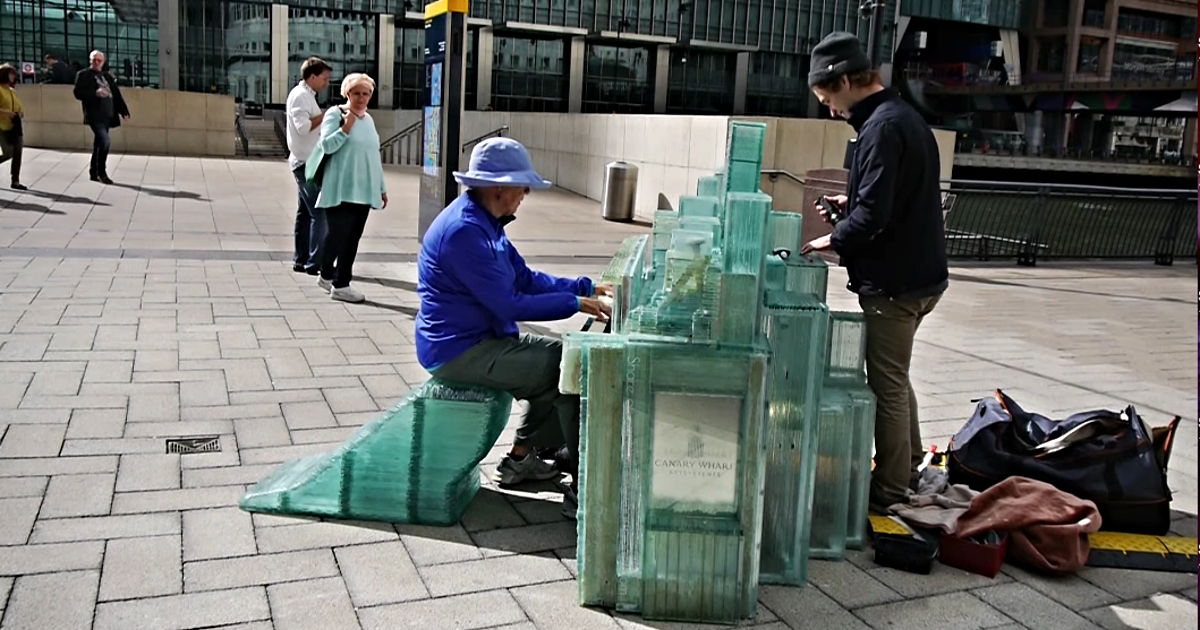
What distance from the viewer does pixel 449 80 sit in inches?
384

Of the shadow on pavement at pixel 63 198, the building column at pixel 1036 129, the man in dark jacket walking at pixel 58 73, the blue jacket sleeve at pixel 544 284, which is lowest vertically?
the shadow on pavement at pixel 63 198

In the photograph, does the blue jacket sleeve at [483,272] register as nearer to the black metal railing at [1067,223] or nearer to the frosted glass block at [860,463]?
the frosted glass block at [860,463]

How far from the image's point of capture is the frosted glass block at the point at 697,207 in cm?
390

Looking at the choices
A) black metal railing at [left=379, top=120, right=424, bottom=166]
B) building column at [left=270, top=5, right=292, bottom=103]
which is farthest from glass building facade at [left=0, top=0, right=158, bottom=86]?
black metal railing at [left=379, top=120, right=424, bottom=166]

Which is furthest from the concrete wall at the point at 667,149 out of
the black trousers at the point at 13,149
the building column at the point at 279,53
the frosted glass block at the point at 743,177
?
the building column at the point at 279,53

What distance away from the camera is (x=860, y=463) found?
3.93 meters

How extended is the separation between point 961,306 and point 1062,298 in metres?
1.68

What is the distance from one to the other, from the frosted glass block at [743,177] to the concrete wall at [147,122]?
900 inches

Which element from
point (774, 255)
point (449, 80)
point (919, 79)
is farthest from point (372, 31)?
point (774, 255)

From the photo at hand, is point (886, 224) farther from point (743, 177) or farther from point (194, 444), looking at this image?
point (194, 444)

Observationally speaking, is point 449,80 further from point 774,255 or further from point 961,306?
point 774,255

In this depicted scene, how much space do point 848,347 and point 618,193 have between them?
491 inches

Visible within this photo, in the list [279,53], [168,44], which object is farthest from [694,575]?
[168,44]

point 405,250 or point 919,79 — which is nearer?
point 405,250
